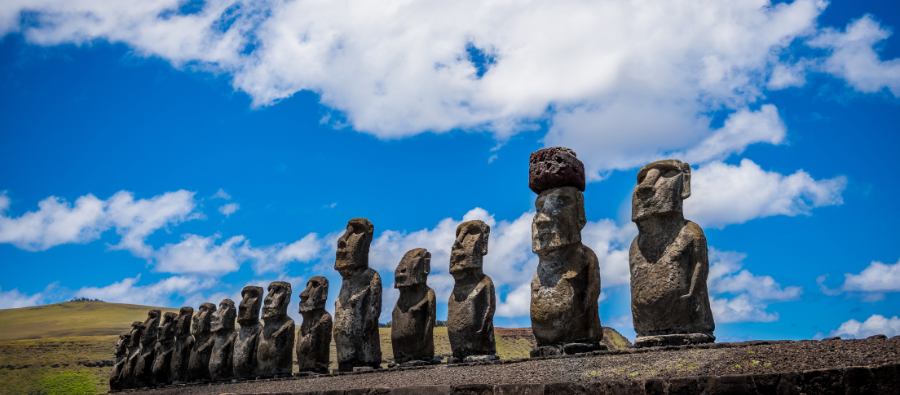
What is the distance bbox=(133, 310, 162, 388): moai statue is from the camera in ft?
64.5

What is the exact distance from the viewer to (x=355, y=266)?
48.3 feet

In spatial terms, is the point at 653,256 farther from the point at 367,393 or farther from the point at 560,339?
the point at 367,393

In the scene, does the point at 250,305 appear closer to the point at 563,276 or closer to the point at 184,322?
the point at 184,322

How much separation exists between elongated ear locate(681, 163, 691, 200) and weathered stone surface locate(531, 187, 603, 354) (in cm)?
180

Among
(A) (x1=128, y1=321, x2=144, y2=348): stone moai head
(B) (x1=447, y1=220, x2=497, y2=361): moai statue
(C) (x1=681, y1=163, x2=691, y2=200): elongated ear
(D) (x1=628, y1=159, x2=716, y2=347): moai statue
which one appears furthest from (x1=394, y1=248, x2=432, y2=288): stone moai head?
(A) (x1=128, y1=321, x2=144, y2=348): stone moai head

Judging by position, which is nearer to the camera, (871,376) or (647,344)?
(871,376)

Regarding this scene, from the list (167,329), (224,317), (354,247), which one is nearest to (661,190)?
(354,247)

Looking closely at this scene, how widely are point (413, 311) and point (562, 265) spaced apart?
3.83 metres

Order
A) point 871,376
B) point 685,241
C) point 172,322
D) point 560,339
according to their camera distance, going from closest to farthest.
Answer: point 871,376
point 685,241
point 560,339
point 172,322

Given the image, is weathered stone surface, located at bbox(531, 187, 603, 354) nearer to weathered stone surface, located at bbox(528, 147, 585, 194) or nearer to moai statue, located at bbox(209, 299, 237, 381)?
weathered stone surface, located at bbox(528, 147, 585, 194)

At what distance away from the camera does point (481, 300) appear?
12117mm

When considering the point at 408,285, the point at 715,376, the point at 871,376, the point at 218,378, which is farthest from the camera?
the point at 218,378

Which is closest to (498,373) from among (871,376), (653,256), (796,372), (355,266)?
(653,256)

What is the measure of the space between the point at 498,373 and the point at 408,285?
16.1ft
